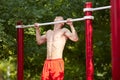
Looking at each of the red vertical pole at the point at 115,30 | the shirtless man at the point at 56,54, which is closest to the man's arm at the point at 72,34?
the shirtless man at the point at 56,54

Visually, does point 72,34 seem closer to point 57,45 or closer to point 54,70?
point 57,45

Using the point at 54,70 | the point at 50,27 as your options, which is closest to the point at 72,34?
the point at 54,70

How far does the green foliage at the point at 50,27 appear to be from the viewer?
7918mm

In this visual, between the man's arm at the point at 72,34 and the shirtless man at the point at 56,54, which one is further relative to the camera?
the shirtless man at the point at 56,54

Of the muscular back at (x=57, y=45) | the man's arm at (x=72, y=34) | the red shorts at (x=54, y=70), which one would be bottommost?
the red shorts at (x=54, y=70)

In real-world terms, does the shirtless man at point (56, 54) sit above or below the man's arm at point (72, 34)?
below

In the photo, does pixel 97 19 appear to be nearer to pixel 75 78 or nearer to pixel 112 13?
pixel 75 78

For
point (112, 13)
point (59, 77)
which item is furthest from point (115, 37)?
point (59, 77)

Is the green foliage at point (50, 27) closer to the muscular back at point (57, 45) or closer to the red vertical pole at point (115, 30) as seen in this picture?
the muscular back at point (57, 45)

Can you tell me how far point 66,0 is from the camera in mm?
8531

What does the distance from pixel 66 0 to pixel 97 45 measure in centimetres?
117

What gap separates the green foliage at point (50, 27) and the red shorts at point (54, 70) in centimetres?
203

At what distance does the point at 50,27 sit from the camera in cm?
930

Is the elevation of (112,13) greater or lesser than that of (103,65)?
greater
